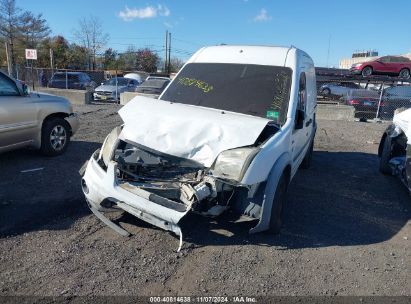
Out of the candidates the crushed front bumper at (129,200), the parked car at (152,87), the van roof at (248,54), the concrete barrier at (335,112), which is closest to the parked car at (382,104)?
the concrete barrier at (335,112)

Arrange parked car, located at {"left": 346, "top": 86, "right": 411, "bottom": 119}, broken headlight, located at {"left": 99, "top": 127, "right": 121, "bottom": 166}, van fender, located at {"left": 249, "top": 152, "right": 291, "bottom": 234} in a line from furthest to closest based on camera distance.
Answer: parked car, located at {"left": 346, "top": 86, "right": 411, "bottom": 119}, broken headlight, located at {"left": 99, "top": 127, "right": 121, "bottom": 166}, van fender, located at {"left": 249, "top": 152, "right": 291, "bottom": 234}

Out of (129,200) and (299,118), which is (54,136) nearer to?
(129,200)

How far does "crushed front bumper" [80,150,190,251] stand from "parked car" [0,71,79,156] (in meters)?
2.76

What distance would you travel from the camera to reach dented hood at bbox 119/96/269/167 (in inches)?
153

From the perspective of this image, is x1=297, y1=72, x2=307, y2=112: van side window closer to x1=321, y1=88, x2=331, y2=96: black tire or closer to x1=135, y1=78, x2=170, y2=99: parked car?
x1=135, y1=78, x2=170, y2=99: parked car

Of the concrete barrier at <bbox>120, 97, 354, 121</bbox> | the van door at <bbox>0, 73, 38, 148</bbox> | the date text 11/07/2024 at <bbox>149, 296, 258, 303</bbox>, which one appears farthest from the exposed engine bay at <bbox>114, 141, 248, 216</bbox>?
the concrete barrier at <bbox>120, 97, 354, 121</bbox>

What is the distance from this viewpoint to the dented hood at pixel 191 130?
390 cm

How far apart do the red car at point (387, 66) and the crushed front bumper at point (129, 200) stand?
21347 millimetres

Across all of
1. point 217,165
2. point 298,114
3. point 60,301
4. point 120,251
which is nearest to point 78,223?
point 120,251

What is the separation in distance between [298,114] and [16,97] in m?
4.59

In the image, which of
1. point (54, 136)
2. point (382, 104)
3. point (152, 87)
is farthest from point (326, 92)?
point (54, 136)

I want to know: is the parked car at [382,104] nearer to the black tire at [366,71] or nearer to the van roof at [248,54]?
the black tire at [366,71]

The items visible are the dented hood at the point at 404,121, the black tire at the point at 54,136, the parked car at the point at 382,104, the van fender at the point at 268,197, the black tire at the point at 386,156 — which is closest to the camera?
the van fender at the point at 268,197

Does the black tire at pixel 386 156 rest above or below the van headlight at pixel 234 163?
below
